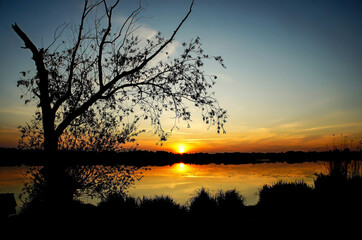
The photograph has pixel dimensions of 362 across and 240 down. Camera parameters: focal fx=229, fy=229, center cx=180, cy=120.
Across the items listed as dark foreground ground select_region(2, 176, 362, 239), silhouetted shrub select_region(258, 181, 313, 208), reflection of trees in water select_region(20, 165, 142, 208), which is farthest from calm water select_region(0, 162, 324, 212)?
dark foreground ground select_region(2, 176, 362, 239)

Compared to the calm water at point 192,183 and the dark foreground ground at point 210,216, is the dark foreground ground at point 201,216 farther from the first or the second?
the calm water at point 192,183

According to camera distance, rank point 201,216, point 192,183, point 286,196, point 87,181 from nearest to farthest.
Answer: point 201,216
point 286,196
point 87,181
point 192,183

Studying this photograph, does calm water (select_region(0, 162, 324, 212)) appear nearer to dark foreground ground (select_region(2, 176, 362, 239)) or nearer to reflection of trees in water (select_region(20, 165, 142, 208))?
reflection of trees in water (select_region(20, 165, 142, 208))

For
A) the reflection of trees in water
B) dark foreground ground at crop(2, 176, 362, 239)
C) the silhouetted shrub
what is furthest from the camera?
the reflection of trees in water

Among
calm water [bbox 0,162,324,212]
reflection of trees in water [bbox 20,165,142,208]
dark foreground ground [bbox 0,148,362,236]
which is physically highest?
reflection of trees in water [bbox 20,165,142,208]

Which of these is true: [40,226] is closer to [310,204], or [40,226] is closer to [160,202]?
[160,202]

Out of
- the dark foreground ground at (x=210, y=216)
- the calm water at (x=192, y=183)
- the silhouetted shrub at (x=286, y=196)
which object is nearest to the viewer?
the dark foreground ground at (x=210, y=216)

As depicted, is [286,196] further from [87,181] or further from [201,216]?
[87,181]

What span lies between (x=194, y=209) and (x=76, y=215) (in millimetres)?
5245

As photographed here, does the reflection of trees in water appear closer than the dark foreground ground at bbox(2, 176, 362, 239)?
No

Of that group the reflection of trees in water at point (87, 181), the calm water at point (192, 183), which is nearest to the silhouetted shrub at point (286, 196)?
the calm water at point (192, 183)

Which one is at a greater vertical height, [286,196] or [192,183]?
[286,196]

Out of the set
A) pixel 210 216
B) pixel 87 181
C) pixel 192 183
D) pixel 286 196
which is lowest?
pixel 192 183

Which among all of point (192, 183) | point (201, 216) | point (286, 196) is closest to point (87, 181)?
point (201, 216)
